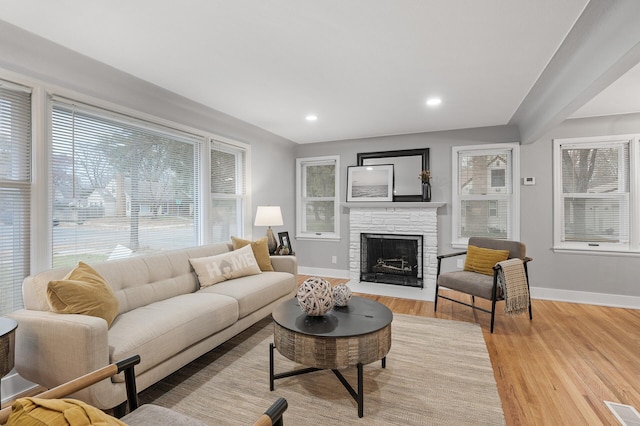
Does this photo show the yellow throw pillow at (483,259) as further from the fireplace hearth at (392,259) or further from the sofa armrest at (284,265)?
the sofa armrest at (284,265)

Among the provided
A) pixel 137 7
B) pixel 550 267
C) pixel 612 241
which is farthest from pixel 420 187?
pixel 137 7

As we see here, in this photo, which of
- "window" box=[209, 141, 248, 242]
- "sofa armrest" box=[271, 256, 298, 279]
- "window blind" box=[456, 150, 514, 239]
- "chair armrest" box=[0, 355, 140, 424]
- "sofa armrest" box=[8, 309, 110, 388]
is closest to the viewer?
"chair armrest" box=[0, 355, 140, 424]

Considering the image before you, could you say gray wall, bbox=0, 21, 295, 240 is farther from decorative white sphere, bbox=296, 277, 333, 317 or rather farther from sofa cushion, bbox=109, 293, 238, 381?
decorative white sphere, bbox=296, 277, 333, 317

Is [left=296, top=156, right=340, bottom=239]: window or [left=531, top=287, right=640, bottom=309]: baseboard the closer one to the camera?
[left=531, top=287, right=640, bottom=309]: baseboard

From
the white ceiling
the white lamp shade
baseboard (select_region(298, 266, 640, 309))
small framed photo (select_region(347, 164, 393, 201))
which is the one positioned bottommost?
baseboard (select_region(298, 266, 640, 309))

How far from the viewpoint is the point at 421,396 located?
210 centimetres

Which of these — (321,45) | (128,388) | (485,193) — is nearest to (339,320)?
→ (128,388)

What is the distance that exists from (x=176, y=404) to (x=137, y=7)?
2.41 m

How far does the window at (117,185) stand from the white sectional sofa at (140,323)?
0.39m

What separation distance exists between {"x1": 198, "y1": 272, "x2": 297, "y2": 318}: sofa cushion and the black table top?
49 cm

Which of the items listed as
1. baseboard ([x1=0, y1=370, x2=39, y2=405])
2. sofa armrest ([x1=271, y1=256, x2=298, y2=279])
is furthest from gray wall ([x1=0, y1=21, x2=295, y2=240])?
baseboard ([x1=0, y1=370, x2=39, y2=405])

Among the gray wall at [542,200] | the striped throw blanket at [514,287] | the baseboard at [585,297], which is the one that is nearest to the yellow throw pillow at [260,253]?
the baseboard at [585,297]

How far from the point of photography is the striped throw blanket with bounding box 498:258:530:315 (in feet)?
10.5

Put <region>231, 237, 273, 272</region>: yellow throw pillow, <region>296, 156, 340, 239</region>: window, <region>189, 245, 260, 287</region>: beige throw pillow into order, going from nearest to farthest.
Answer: <region>189, 245, 260, 287</region>: beige throw pillow → <region>231, 237, 273, 272</region>: yellow throw pillow → <region>296, 156, 340, 239</region>: window
